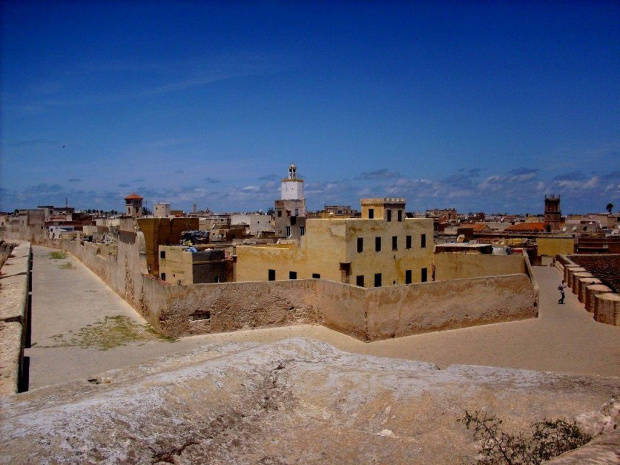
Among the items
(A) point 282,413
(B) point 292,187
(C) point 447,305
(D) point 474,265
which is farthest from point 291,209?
(A) point 282,413

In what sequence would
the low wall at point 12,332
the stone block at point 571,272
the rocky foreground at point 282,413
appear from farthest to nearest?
the stone block at point 571,272 → the low wall at point 12,332 → the rocky foreground at point 282,413

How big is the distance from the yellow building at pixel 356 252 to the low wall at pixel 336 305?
5.03 metres

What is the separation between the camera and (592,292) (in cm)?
2048

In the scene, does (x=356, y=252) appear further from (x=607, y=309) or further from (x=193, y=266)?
(x=607, y=309)

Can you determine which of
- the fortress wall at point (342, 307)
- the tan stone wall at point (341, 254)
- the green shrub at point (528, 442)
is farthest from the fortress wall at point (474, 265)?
the green shrub at point (528, 442)

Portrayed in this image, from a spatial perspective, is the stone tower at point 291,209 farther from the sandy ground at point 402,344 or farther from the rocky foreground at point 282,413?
the rocky foreground at point 282,413

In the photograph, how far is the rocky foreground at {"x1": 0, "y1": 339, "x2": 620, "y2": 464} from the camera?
175 inches

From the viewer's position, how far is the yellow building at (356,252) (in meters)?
22.2

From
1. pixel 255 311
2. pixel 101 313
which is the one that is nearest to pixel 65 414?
pixel 255 311

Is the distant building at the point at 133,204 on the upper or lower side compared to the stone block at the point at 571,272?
upper

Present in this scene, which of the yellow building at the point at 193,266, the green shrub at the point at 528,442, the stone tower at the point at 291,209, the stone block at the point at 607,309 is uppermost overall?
the stone tower at the point at 291,209

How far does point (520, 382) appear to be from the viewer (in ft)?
19.6

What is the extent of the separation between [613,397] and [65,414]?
17.1 feet

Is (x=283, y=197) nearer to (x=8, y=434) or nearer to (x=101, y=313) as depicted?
(x=101, y=313)
